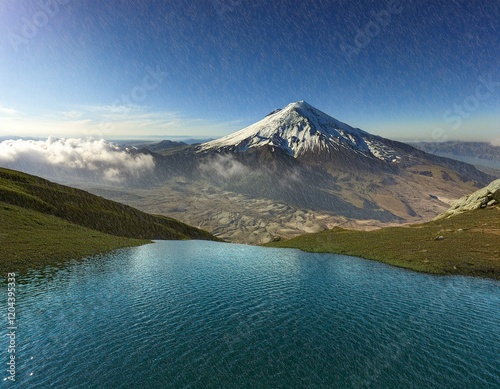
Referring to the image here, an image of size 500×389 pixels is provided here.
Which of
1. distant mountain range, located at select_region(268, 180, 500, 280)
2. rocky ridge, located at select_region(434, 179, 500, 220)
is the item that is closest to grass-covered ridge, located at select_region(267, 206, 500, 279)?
distant mountain range, located at select_region(268, 180, 500, 280)

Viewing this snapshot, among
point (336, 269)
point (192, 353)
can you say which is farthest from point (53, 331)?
point (336, 269)

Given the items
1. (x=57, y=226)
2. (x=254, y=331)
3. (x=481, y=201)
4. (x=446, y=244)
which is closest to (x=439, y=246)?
(x=446, y=244)

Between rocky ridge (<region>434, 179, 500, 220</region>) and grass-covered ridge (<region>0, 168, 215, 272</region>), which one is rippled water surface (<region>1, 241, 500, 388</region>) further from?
rocky ridge (<region>434, 179, 500, 220</region>)

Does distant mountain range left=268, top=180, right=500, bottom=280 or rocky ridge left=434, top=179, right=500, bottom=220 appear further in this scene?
rocky ridge left=434, top=179, right=500, bottom=220

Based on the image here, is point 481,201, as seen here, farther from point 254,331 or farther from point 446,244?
point 254,331

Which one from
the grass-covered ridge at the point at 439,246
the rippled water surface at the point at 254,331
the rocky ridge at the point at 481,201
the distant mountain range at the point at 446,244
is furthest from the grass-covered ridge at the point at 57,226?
the rocky ridge at the point at 481,201

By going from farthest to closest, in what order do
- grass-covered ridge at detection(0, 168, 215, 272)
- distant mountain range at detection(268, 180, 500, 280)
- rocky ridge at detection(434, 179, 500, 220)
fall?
rocky ridge at detection(434, 179, 500, 220)
grass-covered ridge at detection(0, 168, 215, 272)
distant mountain range at detection(268, 180, 500, 280)
